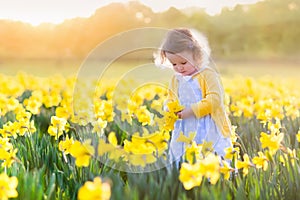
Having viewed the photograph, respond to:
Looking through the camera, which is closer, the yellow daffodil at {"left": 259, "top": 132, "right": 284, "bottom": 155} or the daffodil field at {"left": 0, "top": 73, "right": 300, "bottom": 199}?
the daffodil field at {"left": 0, "top": 73, "right": 300, "bottom": 199}

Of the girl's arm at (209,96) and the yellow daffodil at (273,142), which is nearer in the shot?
the yellow daffodil at (273,142)

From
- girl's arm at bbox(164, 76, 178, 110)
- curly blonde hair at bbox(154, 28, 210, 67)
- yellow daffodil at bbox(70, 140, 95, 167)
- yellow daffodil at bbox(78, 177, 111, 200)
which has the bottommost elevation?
yellow daffodil at bbox(78, 177, 111, 200)

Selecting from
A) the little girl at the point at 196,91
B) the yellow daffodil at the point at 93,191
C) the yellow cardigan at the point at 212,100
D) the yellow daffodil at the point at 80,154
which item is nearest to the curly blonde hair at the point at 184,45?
the little girl at the point at 196,91

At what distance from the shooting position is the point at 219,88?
3.33 meters

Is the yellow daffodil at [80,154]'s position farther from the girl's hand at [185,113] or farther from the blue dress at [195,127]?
the blue dress at [195,127]

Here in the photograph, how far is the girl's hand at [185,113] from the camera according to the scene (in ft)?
10.3

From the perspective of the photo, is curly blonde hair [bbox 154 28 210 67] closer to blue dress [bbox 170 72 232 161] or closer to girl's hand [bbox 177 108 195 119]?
blue dress [bbox 170 72 232 161]

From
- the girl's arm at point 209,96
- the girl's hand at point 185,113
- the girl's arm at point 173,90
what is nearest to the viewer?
the girl's hand at point 185,113

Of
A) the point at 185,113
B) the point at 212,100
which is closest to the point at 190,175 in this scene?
the point at 185,113

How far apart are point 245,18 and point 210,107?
3102 cm

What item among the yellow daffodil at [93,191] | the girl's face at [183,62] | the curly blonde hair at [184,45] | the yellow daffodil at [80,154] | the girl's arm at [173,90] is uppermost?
the curly blonde hair at [184,45]

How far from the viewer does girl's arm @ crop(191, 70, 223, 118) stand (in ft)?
10.7

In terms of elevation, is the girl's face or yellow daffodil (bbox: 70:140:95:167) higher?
the girl's face

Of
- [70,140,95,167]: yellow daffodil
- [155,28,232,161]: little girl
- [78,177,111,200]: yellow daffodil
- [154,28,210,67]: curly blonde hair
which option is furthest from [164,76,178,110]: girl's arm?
[78,177,111,200]: yellow daffodil
